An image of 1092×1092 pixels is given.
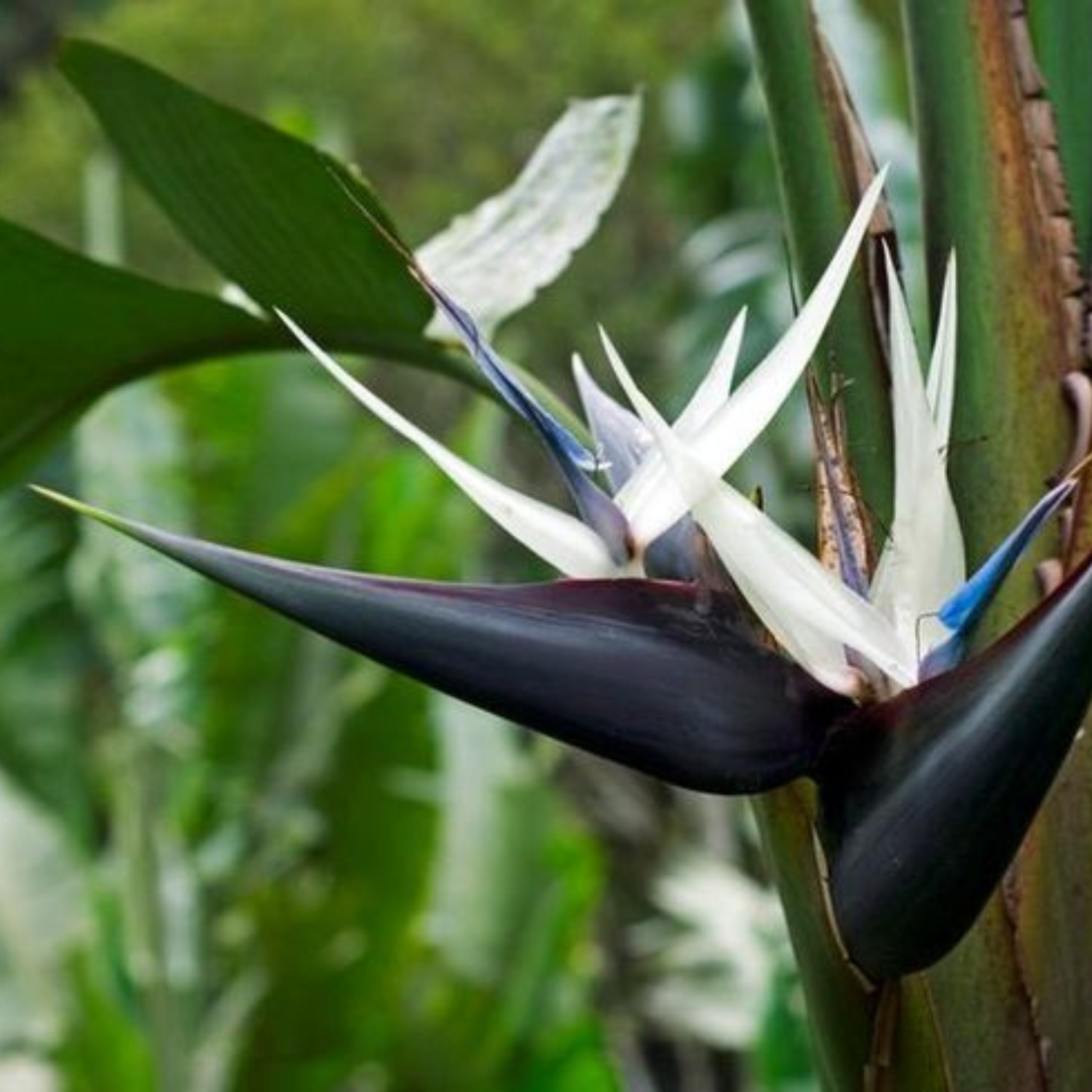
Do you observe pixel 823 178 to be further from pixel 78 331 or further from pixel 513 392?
pixel 78 331

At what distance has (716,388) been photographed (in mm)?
545

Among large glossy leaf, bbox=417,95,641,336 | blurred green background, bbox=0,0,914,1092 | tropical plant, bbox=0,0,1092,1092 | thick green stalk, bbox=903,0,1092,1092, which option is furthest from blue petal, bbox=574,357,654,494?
blurred green background, bbox=0,0,914,1092

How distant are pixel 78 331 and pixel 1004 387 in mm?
363

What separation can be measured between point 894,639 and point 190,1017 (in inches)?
82.7

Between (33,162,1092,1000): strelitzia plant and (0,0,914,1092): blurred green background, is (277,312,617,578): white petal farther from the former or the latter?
(0,0,914,1092): blurred green background

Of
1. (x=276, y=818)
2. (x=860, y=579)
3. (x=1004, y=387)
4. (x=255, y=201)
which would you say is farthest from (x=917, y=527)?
(x=276, y=818)

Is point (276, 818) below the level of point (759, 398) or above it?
below

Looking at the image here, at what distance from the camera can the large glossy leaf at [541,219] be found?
86 cm

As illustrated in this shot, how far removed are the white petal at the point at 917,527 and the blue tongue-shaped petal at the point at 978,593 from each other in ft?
0.04

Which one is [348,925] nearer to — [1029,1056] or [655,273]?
[1029,1056]

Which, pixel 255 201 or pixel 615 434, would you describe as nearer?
pixel 615 434

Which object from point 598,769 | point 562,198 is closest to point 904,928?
point 562,198

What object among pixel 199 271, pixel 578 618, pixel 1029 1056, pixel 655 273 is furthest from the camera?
pixel 655 273

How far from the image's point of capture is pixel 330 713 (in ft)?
8.16
